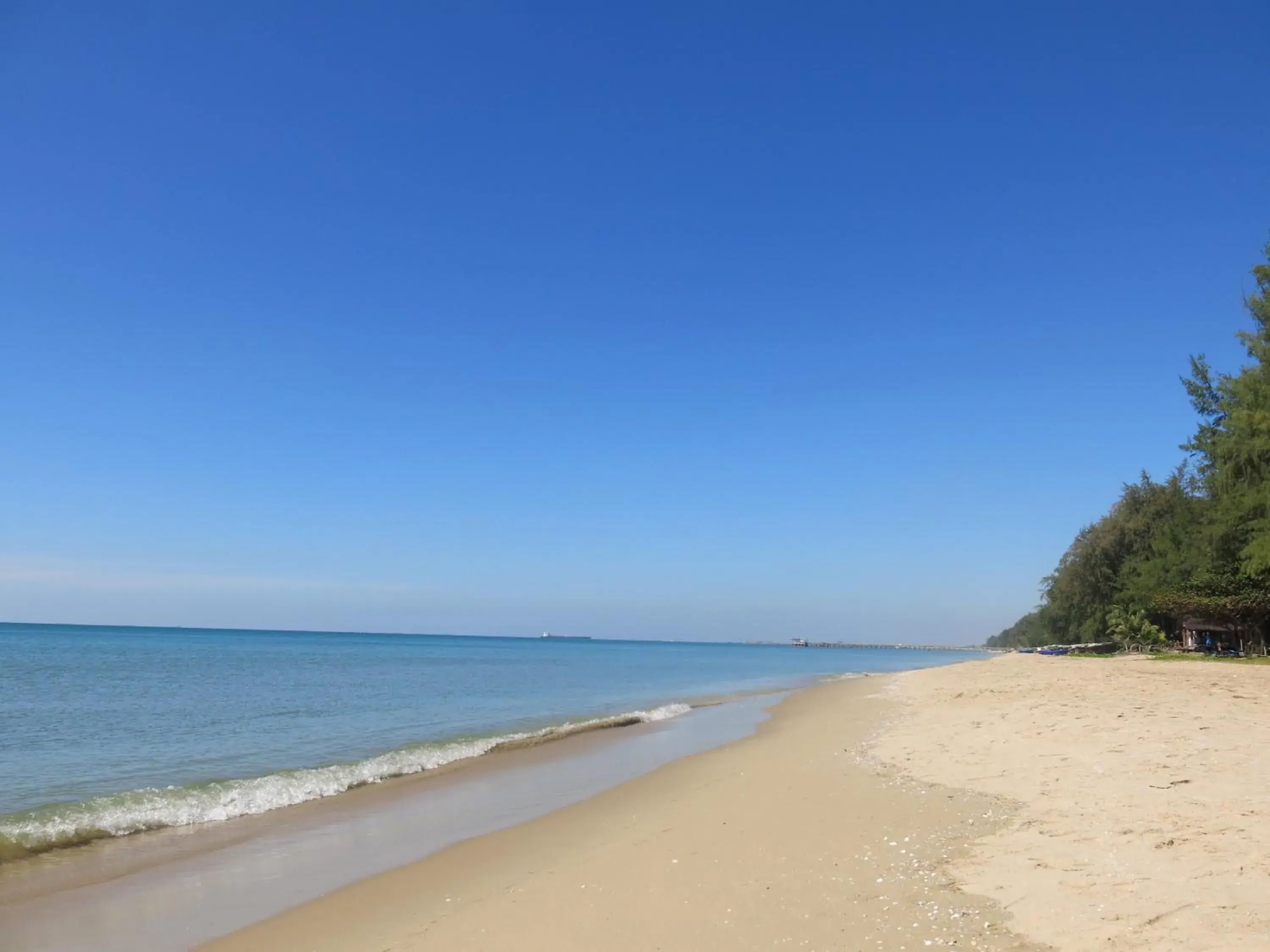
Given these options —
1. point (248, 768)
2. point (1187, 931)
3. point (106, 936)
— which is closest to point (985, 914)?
point (1187, 931)

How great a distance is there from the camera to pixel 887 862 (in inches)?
274

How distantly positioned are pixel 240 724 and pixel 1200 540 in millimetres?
45421

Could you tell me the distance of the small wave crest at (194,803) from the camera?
10250 millimetres

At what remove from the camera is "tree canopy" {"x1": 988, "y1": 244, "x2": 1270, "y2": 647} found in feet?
111

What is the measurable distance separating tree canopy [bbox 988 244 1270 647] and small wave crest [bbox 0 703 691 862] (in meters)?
33.8

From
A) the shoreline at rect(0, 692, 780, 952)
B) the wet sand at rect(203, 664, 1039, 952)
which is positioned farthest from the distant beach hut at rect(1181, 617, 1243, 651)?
the wet sand at rect(203, 664, 1039, 952)

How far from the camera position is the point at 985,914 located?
5.48m

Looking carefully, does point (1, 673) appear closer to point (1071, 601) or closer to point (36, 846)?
point (36, 846)

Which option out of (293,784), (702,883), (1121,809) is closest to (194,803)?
(293,784)

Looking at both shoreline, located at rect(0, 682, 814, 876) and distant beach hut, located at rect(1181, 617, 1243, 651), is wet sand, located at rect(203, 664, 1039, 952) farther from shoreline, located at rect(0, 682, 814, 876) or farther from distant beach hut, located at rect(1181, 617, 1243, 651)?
distant beach hut, located at rect(1181, 617, 1243, 651)

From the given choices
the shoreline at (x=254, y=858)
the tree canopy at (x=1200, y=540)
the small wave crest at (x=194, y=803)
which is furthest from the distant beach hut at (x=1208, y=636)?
the small wave crest at (x=194, y=803)

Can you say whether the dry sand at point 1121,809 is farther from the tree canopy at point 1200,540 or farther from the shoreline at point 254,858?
the tree canopy at point 1200,540

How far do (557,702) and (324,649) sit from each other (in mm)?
76405

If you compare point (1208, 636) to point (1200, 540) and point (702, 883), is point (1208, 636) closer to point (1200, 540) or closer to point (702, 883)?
point (1200, 540)
